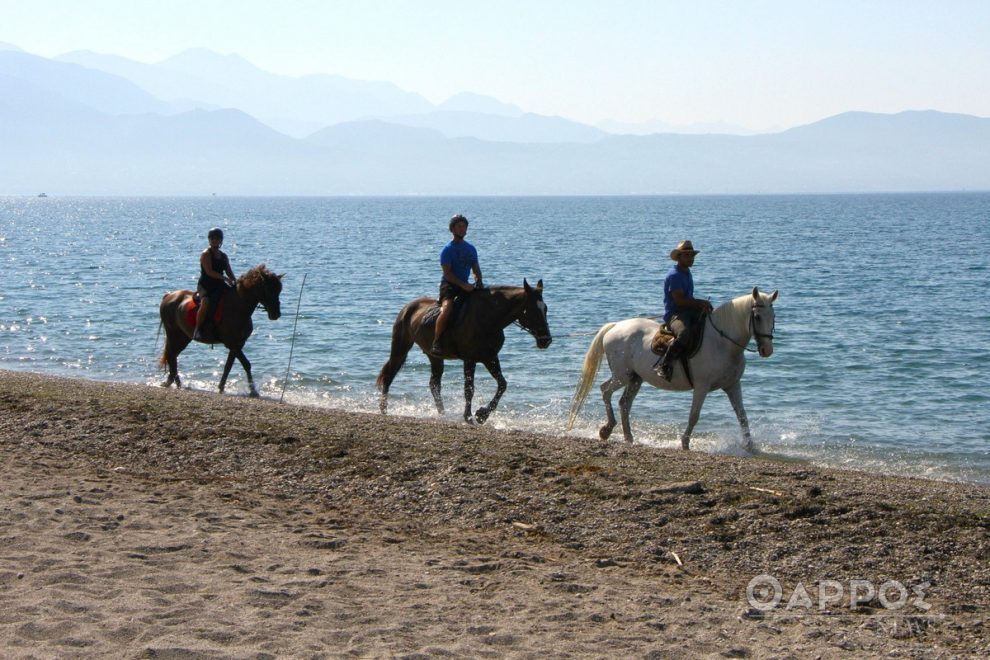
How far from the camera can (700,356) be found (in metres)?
13.6

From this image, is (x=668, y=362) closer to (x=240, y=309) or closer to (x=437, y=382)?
(x=437, y=382)

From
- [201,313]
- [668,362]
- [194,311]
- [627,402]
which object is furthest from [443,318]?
[194,311]

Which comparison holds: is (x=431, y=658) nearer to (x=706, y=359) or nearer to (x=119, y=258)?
(x=706, y=359)

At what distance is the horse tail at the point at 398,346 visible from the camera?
1669 cm

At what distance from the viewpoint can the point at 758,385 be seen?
21391 mm

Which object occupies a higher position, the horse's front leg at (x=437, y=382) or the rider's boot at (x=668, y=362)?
the rider's boot at (x=668, y=362)

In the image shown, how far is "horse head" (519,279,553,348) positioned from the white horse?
68cm

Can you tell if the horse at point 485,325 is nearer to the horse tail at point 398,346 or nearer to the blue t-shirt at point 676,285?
the horse tail at point 398,346

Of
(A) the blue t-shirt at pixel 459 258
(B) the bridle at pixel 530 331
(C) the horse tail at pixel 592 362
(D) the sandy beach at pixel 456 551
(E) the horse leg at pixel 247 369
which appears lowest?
(E) the horse leg at pixel 247 369

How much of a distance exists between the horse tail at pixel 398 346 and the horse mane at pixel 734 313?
5.06 metres

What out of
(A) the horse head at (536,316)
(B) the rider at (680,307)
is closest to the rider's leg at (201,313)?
(A) the horse head at (536,316)

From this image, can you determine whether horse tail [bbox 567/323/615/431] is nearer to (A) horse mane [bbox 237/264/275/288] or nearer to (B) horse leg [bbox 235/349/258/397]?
(A) horse mane [bbox 237/264/275/288]

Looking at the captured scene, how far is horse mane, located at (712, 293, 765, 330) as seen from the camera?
13312mm

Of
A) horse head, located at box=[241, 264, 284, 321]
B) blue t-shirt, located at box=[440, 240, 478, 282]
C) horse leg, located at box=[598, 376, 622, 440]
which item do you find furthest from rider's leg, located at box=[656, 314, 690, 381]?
horse head, located at box=[241, 264, 284, 321]
